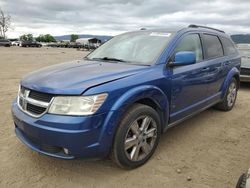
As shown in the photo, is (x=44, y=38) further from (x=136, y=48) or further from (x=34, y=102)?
(x=34, y=102)

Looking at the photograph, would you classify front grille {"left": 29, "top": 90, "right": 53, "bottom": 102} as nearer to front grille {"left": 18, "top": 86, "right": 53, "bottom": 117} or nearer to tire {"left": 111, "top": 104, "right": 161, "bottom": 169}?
front grille {"left": 18, "top": 86, "right": 53, "bottom": 117}

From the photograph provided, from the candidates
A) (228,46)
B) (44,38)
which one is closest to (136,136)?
(228,46)

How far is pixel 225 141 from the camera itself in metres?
4.03

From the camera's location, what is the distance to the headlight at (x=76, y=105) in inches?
103

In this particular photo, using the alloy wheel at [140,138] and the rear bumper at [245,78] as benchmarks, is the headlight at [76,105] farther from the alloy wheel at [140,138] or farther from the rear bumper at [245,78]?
the rear bumper at [245,78]

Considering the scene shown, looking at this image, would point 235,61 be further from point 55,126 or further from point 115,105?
point 55,126

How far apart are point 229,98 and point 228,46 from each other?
3.65 ft

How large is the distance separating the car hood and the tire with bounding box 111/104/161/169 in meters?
0.47

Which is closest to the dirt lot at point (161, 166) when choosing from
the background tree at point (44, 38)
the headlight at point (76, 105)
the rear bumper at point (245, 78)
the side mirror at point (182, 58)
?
the headlight at point (76, 105)

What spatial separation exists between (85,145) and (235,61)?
4228mm

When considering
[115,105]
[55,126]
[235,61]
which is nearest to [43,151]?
[55,126]

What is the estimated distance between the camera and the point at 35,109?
2.82 meters

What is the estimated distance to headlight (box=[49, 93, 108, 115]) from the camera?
8.55 ft

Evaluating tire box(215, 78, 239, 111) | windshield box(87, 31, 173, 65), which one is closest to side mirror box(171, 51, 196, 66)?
windshield box(87, 31, 173, 65)
